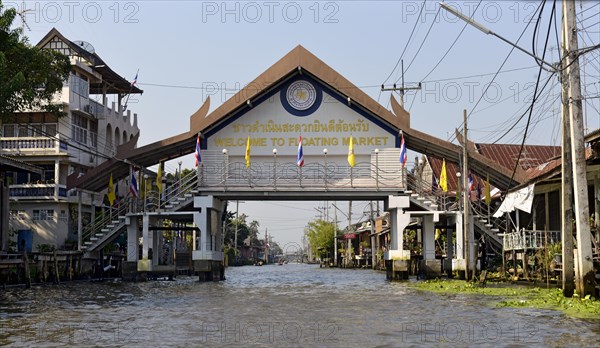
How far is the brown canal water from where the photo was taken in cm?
1527

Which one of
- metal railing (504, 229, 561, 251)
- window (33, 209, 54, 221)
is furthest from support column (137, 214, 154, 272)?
metal railing (504, 229, 561, 251)

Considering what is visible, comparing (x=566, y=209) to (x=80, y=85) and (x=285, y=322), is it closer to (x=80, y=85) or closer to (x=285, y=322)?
(x=285, y=322)

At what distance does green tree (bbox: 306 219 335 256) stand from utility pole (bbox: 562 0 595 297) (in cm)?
9169

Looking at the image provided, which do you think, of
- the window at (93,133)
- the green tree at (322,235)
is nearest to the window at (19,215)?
the window at (93,133)

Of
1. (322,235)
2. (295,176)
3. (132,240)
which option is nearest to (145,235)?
(132,240)

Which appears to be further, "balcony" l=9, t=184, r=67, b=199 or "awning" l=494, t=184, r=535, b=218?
"balcony" l=9, t=184, r=67, b=199

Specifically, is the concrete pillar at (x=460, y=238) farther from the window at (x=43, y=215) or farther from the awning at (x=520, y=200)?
the window at (x=43, y=215)

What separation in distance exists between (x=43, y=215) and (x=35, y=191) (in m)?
1.55

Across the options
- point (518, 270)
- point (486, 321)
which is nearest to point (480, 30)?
point (486, 321)

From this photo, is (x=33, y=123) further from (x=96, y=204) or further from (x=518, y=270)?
(x=518, y=270)

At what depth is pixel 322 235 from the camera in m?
114

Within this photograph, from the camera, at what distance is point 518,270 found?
34.4 meters

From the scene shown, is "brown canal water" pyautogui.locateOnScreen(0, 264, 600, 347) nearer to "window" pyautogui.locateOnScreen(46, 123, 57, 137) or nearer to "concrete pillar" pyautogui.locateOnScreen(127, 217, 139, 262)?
"concrete pillar" pyautogui.locateOnScreen(127, 217, 139, 262)

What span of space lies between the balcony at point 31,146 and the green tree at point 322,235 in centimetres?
6844
